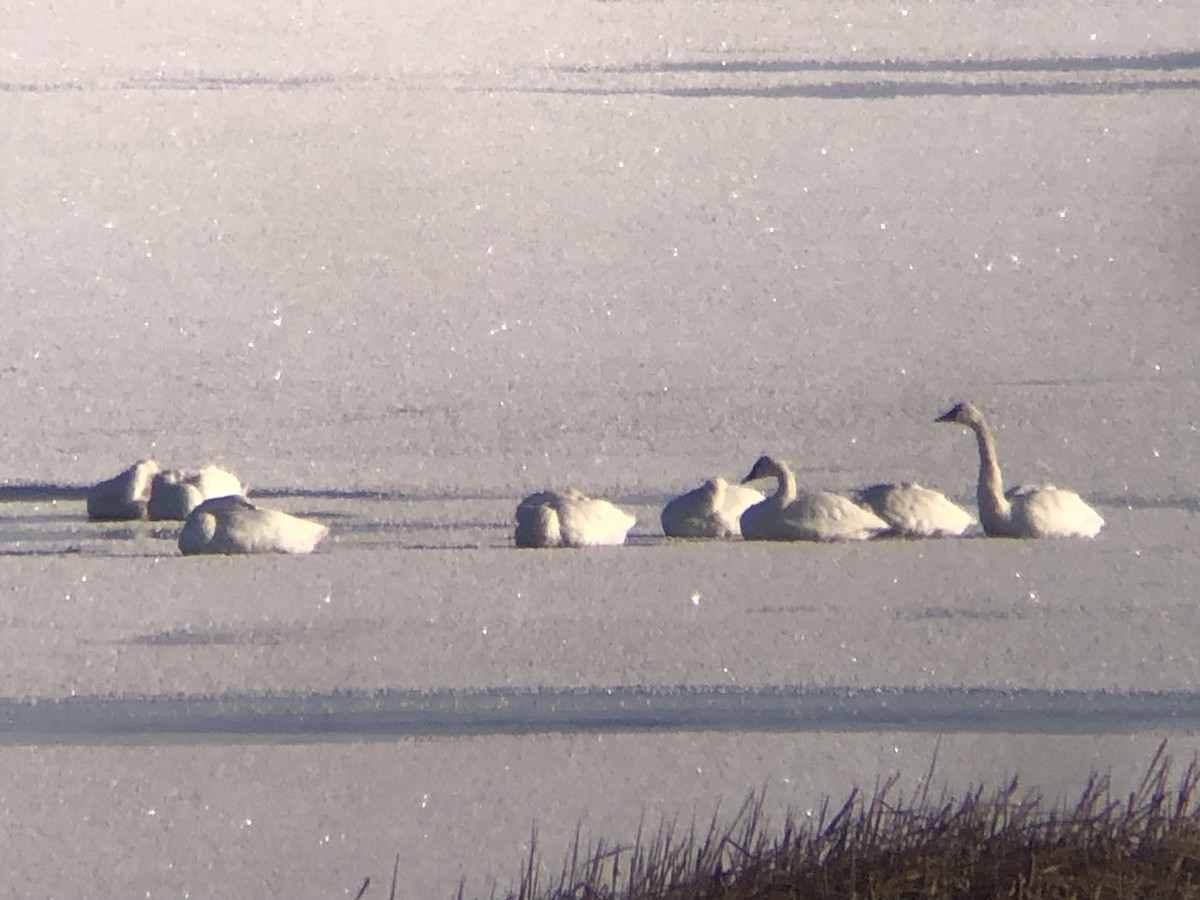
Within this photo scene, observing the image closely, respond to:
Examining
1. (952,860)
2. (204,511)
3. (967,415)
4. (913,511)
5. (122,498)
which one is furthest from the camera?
(967,415)

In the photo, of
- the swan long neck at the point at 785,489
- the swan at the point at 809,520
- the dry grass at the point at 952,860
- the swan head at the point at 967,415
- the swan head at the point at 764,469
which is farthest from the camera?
the swan head at the point at 967,415

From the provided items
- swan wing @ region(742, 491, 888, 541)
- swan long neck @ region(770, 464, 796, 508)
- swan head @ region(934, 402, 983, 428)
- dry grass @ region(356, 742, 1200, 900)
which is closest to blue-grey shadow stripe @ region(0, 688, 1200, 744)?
dry grass @ region(356, 742, 1200, 900)

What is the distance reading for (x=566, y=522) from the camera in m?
5.29

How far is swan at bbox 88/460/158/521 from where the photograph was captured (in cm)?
565

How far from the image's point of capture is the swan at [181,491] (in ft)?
18.6

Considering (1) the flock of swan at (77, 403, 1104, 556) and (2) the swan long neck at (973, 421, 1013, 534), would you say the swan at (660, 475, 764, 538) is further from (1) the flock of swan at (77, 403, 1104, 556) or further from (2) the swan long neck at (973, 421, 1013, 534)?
(2) the swan long neck at (973, 421, 1013, 534)

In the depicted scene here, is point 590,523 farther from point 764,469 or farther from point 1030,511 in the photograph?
point 1030,511

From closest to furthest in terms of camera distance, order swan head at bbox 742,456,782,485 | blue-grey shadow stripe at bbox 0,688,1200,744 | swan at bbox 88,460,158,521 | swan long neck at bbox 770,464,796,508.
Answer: blue-grey shadow stripe at bbox 0,688,1200,744 < swan long neck at bbox 770,464,796,508 < swan at bbox 88,460,158,521 < swan head at bbox 742,456,782,485

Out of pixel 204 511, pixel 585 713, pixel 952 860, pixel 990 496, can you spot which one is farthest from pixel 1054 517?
pixel 952 860

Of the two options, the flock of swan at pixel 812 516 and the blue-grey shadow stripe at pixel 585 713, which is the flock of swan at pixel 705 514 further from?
the blue-grey shadow stripe at pixel 585 713

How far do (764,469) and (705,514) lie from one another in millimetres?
437

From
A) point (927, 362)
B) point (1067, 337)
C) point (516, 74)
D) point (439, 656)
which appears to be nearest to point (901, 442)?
point (927, 362)

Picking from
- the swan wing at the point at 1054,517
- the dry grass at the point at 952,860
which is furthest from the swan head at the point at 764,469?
the dry grass at the point at 952,860

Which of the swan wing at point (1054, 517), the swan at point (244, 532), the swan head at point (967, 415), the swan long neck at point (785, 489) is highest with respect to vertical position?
the swan head at point (967, 415)
